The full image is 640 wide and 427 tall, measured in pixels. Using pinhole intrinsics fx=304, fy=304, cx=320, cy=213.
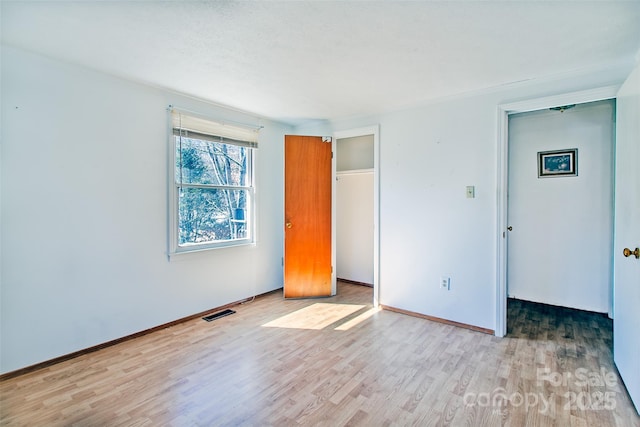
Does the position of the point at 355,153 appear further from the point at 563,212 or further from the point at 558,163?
the point at 563,212

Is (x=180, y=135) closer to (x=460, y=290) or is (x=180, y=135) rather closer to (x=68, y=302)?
(x=68, y=302)

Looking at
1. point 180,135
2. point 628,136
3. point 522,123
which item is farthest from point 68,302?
point 522,123

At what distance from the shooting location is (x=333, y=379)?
7.03 ft

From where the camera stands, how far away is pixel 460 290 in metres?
3.09

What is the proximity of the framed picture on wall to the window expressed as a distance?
3.58 metres

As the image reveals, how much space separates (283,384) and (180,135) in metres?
2.49

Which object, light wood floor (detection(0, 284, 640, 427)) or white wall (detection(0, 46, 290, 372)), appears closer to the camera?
light wood floor (detection(0, 284, 640, 427))

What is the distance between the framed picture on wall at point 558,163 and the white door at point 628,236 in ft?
4.93

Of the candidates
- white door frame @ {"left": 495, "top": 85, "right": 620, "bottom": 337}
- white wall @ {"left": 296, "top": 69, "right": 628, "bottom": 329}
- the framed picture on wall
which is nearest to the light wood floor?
white door frame @ {"left": 495, "top": 85, "right": 620, "bottom": 337}

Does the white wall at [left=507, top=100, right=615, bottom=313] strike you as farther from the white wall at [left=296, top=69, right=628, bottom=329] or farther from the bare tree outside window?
the bare tree outside window

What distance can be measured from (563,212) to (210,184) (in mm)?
4152

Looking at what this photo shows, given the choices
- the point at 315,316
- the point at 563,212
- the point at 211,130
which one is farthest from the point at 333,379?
the point at 563,212

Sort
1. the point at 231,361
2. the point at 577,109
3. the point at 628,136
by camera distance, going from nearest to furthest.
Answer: the point at 628,136
the point at 231,361
the point at 577,109

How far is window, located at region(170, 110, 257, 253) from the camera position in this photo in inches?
122
